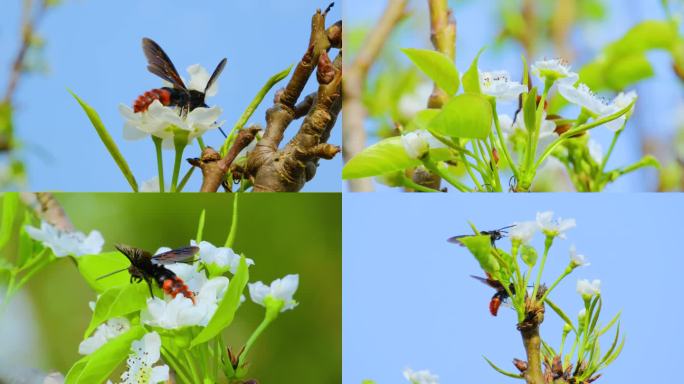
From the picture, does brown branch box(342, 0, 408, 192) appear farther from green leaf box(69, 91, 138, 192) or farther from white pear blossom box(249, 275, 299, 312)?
green leaf box(69, 91, 138, 192)

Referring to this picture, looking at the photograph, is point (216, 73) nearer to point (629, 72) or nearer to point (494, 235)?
point (494, 235)

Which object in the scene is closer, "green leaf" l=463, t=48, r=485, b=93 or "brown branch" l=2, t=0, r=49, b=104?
"green leaf" l=463, t=48, r=485, b=93

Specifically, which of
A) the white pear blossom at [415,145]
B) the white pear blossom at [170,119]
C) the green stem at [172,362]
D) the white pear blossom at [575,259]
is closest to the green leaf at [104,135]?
the white pear blossom at [170,119]

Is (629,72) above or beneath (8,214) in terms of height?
above

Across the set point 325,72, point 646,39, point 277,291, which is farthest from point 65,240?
point 646,39

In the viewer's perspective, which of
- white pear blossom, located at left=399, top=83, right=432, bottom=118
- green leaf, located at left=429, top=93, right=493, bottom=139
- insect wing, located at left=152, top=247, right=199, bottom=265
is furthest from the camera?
white pear blossom, located at left=399, top=83, right=432, bottom=118

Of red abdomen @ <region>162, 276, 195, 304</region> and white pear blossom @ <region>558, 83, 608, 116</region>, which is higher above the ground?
white pear blossom @ <region>558, 83, 608, 116</region>

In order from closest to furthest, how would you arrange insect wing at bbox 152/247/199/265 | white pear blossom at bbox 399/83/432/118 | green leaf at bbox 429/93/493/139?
green leaf at bbox 429/93/493/139 < insect wing at bbox 152/247/199/265 < white pear blossom at bbox 399/83/432/118

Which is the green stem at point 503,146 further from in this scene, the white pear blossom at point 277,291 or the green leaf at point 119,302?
the green leaf at point 119,302

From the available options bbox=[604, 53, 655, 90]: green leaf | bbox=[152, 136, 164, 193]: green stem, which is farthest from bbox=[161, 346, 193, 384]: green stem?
bbox=[604, 53, 655, 90]: green leaf
